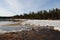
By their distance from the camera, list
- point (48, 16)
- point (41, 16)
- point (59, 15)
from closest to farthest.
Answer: point (59, 15) < point (48, 16) < point (41, 16)

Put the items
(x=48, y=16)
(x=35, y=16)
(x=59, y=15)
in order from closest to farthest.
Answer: (x=59, y=15) < (x=48, y=16) < (x=35, y=16)

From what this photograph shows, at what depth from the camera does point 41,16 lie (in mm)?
146375

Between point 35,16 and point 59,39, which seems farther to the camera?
point 35,16

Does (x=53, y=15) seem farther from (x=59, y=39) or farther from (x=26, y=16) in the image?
(x=59, y=39)

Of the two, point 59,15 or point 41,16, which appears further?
point 41,16

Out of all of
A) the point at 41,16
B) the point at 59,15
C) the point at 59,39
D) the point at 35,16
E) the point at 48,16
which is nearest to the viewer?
the point at 59,39

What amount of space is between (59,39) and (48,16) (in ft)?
392

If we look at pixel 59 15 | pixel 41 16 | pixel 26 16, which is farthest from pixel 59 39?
pixel 26 16

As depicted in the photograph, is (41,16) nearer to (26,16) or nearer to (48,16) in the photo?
(48,16)

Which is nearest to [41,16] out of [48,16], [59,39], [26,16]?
[48,16]

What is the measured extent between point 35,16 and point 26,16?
31.6m

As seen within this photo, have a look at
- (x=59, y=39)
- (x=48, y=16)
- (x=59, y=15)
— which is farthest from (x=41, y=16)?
(x=59, y=39)

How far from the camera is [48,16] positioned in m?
136

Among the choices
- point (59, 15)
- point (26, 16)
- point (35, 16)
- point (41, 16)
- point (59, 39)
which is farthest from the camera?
point (26, 16)
